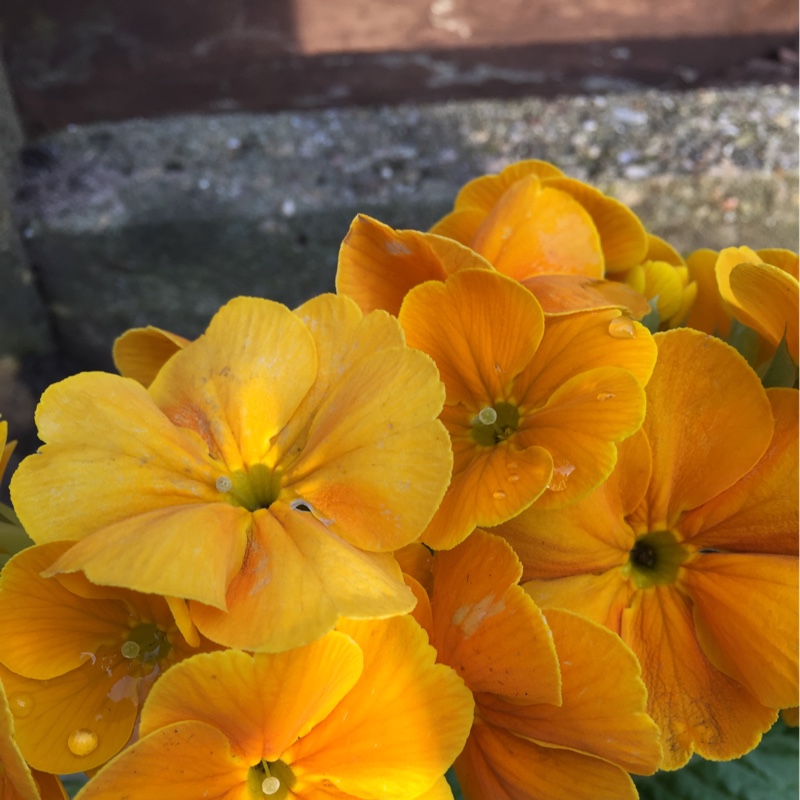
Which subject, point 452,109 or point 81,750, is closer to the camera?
point 81,750

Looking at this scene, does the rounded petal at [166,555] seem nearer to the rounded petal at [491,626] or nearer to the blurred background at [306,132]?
the rounded petal at [491,626]

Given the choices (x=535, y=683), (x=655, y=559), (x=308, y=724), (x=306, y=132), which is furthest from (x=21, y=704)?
(x=306, y=132)

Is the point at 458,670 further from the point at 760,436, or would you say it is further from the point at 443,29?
the point at 443,29

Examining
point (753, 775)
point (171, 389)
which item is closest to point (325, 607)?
point (171, 389)

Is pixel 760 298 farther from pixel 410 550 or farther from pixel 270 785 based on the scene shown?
pixel 270 785

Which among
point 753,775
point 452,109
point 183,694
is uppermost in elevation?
point 183,694

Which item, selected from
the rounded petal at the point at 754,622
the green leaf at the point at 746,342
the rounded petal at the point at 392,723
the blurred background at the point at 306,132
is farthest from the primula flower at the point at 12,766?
the blurred background at the point at 306,132
